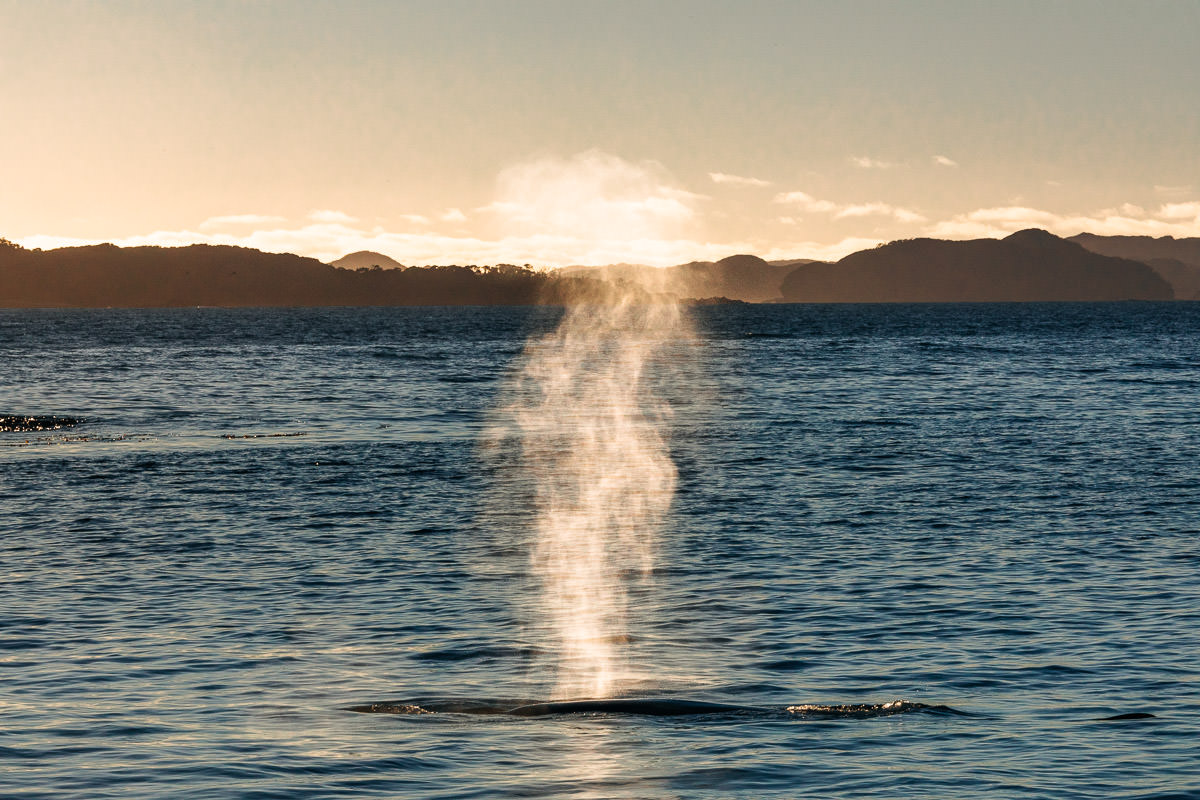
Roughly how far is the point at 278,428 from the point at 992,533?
113 ft

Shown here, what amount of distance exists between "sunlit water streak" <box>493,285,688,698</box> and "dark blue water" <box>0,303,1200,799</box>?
514 mm

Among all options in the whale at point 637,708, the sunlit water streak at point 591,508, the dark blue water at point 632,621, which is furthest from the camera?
the sunlit water streak at point 591,508

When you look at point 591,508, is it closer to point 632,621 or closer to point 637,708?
point 632,621

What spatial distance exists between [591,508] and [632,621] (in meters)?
13.5

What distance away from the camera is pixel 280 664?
720 inches

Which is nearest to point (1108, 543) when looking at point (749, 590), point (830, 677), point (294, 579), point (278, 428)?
point (749, 590)

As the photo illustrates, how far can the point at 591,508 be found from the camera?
34.7m

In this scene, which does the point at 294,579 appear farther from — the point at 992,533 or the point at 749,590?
the point at 992,533

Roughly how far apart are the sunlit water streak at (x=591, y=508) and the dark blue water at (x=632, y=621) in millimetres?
514

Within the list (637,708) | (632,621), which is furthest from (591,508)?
(637,708)

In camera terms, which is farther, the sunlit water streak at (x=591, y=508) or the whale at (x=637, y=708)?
the sunlit water streak at (x=591, y=508)

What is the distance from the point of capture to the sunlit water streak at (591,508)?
19562mm

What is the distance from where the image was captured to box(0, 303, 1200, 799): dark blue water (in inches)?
553

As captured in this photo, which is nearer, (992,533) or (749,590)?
(749,590)
